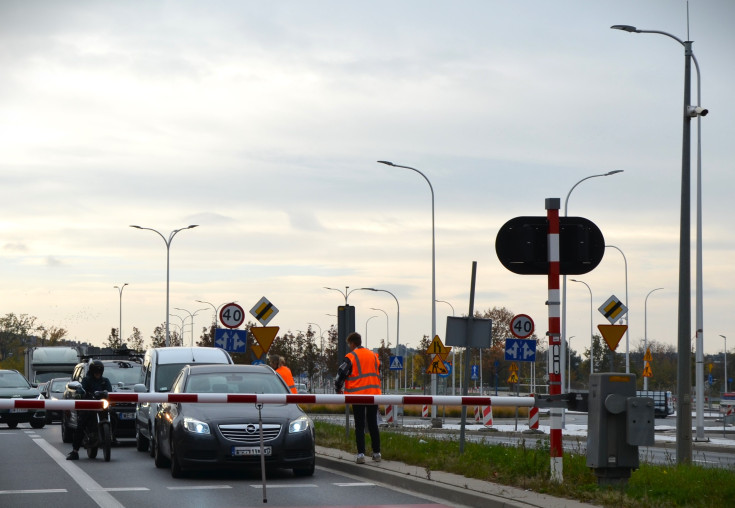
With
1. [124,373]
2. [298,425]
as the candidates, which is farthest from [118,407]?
[298,425]

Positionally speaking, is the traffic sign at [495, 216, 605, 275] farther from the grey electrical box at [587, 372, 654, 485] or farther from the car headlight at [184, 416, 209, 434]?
the car headlight at [184, 416, 209, 434]

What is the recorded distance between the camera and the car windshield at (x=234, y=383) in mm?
16859

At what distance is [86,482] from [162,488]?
4.33 ft

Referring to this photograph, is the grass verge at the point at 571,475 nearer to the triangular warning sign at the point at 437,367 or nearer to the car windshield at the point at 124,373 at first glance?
the car windshield at the point at 124,373

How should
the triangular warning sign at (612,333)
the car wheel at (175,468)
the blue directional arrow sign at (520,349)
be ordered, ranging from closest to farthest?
the car wheel at (175,468)
the triangular warning sign at (612,333)
the blue directional arrow sign at (520,349)

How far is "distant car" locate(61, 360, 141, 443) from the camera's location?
2323 centimetres

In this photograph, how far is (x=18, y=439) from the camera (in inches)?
1020

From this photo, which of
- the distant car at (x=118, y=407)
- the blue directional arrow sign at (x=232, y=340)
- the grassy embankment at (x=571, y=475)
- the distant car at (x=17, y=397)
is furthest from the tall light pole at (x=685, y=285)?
the distant car at (x=17, y=397)

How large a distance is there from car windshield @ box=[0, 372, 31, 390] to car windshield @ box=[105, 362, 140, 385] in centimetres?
866

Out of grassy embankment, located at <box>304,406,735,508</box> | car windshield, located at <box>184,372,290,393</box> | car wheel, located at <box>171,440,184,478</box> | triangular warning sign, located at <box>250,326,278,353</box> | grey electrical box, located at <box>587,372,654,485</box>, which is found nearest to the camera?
grassy embankment, located at <box>304,406,735,508</box>

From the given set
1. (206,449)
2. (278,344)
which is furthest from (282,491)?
(278,344)

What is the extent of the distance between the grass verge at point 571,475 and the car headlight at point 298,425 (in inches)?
59.6

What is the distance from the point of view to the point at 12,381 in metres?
34.0

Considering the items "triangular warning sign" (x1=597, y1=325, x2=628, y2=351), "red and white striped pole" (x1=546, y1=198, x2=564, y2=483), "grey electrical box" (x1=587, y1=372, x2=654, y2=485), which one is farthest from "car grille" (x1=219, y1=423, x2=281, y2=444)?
"triangular warning sign" (x1=597, y1=325, x2=628, y2=351)
